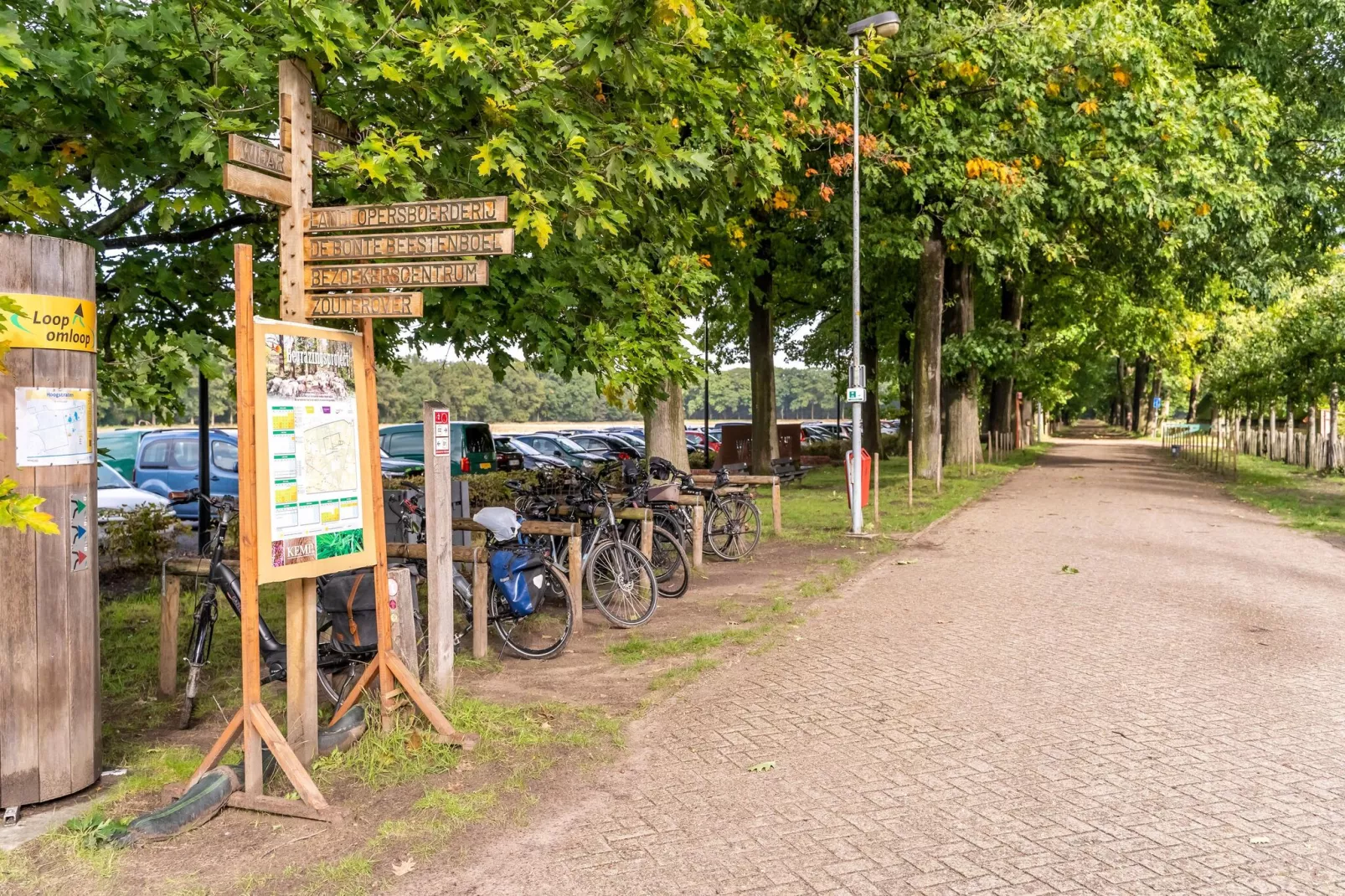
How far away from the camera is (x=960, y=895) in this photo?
153 inches

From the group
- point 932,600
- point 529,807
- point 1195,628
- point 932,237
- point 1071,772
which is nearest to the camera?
point 529,807

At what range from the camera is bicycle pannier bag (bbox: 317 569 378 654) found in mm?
6094

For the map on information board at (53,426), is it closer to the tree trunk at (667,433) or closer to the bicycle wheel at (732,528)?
the bicycle wheel at (732,528)

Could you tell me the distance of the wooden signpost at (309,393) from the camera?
15.5 feet

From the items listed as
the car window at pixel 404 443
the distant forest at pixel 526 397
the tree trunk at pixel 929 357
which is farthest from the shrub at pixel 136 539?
the distant forest at pixel 526 397

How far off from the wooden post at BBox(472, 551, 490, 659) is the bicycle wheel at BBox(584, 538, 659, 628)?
1.33 m

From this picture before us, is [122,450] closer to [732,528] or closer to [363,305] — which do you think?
[732,528]

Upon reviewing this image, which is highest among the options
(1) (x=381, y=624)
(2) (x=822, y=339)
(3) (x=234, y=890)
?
(2) (x=822, y=339)

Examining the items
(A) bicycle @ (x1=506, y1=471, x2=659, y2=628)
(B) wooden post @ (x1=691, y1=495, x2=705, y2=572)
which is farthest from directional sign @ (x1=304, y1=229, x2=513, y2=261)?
(B) wooden post @ (x1=691, y1=495, x2=705, y2=572)

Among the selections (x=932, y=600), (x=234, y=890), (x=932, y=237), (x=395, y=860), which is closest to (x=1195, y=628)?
(x=932, y=600)

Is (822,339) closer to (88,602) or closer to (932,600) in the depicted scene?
(932,600)

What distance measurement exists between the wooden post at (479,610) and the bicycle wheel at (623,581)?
1.33 metres

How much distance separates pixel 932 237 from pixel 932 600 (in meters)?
13.5

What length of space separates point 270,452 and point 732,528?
8.09m
